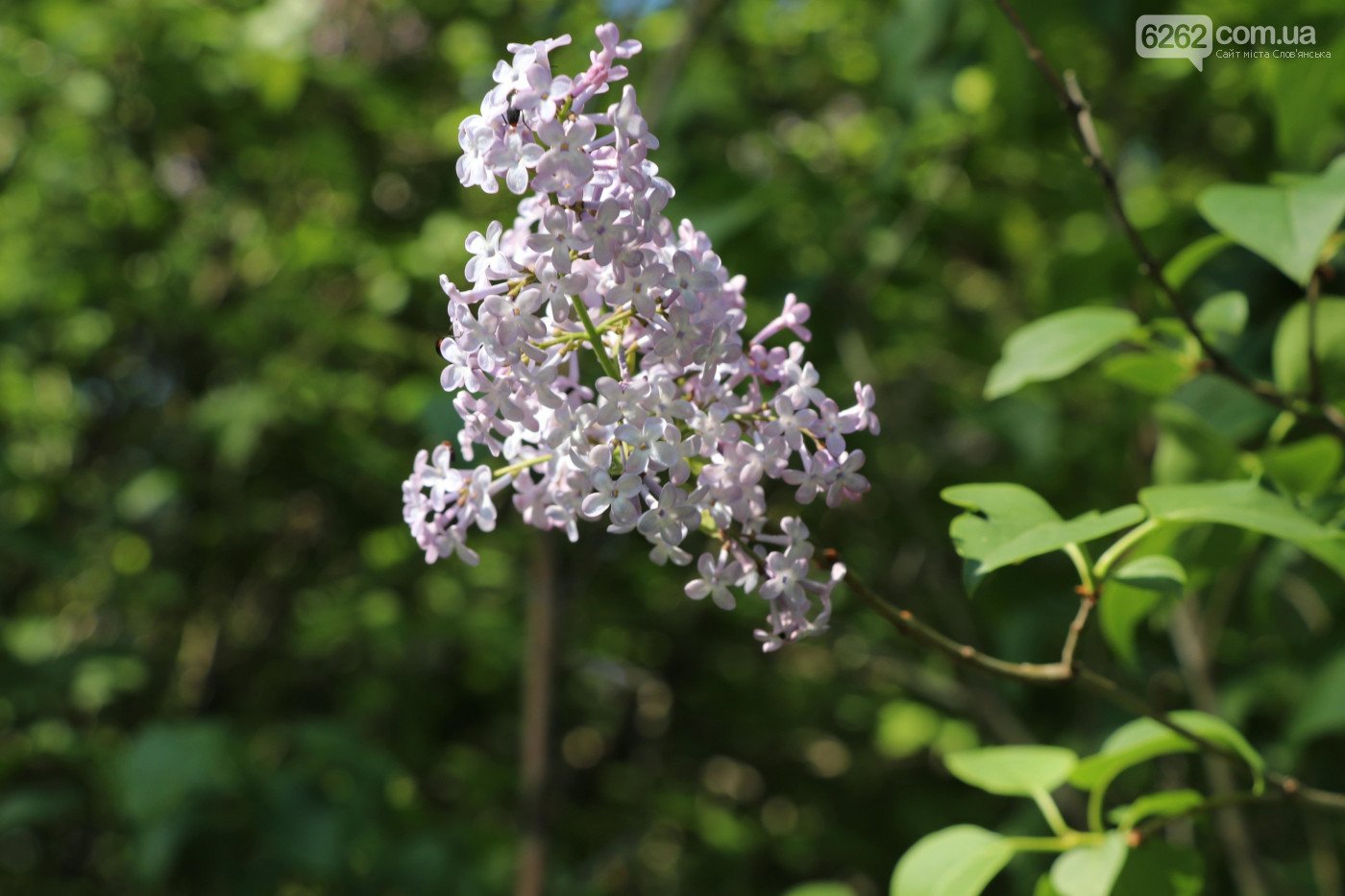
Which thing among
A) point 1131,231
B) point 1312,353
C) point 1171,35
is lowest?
point 1312,353

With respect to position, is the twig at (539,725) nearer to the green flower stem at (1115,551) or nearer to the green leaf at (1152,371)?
the green leaf at (1152,371)

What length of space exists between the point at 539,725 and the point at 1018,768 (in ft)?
2.57

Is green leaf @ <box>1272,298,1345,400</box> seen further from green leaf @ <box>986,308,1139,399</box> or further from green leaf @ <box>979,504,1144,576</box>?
green leaf @ <box>979,504,1144,576</box>

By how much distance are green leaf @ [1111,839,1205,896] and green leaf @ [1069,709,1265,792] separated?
7cm

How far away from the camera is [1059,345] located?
1.05 metres

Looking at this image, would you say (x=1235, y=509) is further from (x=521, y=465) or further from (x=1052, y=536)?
(x=521, y=465)

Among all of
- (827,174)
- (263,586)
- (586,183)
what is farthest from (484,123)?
(263,586)

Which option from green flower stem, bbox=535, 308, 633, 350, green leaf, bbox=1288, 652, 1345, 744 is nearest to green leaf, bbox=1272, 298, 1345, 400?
green leaf, bbox=1288, 652, 1345, 744

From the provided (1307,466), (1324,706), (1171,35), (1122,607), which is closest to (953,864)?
(1122,607)

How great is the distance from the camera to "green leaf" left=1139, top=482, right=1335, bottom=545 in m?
0.76

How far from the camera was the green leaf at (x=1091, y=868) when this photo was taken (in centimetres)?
89

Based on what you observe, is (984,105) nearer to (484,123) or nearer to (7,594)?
(484,123)

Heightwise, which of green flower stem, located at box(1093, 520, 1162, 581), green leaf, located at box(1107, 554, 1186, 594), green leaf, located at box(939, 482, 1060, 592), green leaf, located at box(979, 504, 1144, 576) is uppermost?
green leaf, located at box(939, 482, 1060, 592)

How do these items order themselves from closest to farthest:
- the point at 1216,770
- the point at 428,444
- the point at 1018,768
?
the point at 1018,768 < the point at 1216,770 < the point at 428,444
